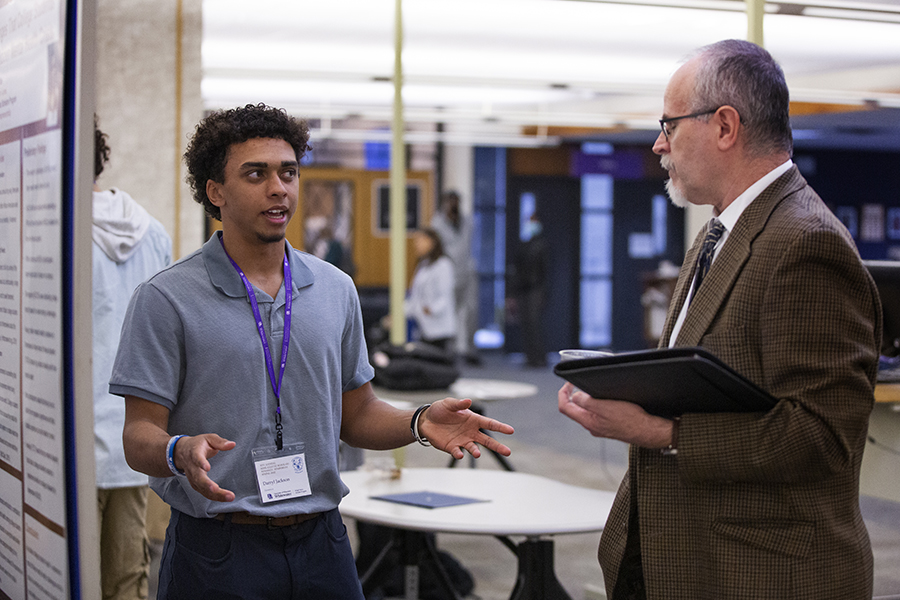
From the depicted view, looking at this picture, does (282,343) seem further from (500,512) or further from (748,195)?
(500,512)

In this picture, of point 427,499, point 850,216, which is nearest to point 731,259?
point 427,499

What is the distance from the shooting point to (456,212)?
11.6 meters

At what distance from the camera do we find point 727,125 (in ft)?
5.69

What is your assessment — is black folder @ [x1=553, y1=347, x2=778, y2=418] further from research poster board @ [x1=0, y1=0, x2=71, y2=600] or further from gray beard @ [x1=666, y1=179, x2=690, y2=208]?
research poster board @ [x1=0, y1=0, x2=71, y2=600]

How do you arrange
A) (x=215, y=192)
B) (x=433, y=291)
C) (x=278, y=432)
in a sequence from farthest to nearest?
(x=433, y=291) < (x=215, y=192) < (x=278, y=432)

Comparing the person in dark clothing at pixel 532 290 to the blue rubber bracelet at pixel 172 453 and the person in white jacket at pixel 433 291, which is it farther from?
the blue rubber bracelet at pixel 172 453

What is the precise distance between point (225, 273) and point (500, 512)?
1311 millimetres

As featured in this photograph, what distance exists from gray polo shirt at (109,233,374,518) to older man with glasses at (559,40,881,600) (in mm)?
510

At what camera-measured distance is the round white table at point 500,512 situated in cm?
263

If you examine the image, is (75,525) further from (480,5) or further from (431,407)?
(480,5)

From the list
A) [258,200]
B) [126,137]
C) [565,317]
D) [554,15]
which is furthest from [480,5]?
[565,317]

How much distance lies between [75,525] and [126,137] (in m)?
3.77

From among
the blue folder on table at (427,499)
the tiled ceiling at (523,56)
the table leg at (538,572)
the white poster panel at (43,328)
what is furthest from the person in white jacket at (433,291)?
the white poster panel at (43,328)

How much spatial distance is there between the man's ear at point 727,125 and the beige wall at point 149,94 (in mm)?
3400
